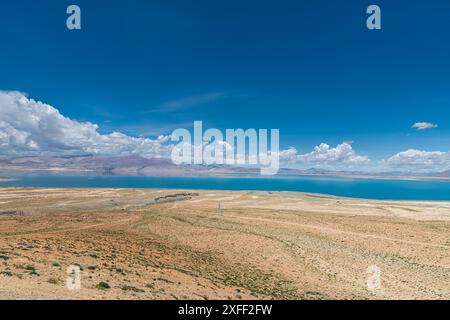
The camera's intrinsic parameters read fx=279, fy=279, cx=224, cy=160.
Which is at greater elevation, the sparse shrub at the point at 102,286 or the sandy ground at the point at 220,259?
the sparse shrub at the point at 102,286

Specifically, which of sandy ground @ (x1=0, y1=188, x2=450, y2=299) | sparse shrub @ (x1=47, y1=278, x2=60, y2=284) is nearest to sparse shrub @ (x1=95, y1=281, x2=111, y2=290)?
sandy ground @ (x1=0, y1=188, x2=450, y2=299)

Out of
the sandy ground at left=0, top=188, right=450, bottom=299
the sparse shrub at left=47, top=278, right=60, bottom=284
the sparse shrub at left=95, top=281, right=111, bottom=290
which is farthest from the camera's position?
the sandy ground at left=0, top=188, right=450, bottom=299

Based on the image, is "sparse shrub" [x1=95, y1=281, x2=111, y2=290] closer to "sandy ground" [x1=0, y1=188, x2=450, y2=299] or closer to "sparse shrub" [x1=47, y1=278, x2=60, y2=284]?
"sandy ground" [x1=0, y1=188, x2=450, y2=299]

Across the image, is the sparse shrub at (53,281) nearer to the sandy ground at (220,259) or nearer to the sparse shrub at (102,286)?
the sandy ground at (220,259)

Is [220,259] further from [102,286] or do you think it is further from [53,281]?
[53,281]

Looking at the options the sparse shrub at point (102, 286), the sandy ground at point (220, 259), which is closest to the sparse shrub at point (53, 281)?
the sandy ground at point (220, 259)
